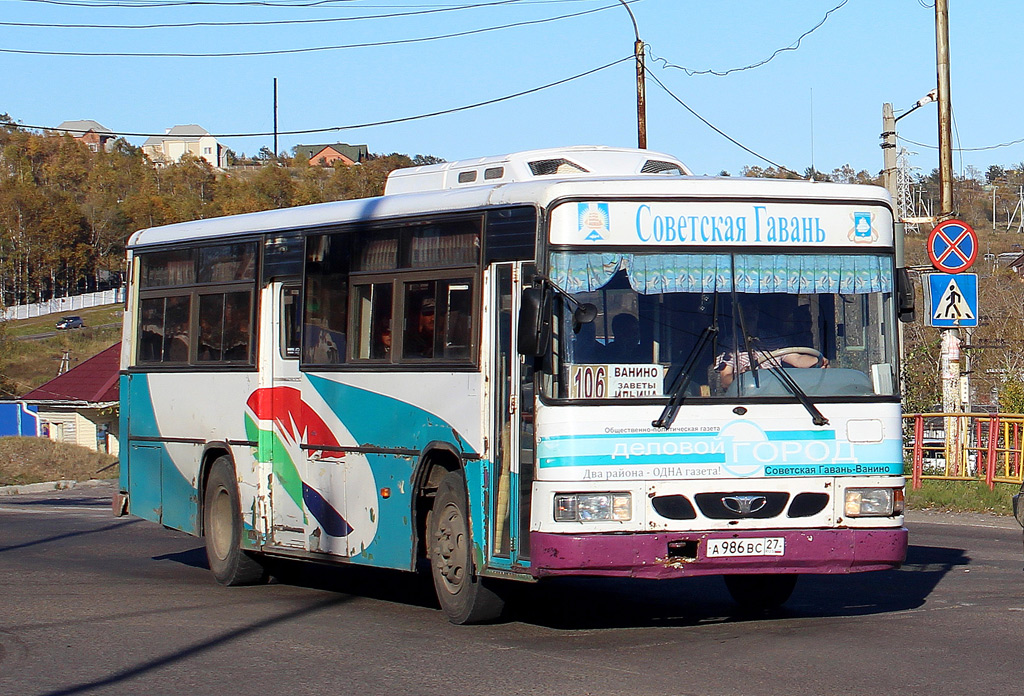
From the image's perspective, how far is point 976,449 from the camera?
20672 mm

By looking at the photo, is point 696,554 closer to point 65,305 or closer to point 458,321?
point 458,321

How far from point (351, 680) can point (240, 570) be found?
5101mm

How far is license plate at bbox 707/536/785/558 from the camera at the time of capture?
8.75 meters

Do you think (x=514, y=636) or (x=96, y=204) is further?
(x=96, y=204)

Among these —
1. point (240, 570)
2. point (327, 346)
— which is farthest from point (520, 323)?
point (240, 570)

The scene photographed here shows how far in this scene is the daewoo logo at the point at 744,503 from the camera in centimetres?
A: 884

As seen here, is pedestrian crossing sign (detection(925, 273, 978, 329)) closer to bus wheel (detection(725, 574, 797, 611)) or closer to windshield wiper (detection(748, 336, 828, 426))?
bus wheel (detection(725, 574, 797, 611))

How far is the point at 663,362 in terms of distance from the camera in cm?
881

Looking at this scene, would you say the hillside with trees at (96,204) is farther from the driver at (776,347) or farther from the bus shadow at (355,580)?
the driver at (776,347)

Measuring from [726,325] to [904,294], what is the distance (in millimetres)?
1346

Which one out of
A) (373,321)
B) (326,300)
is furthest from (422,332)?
(326,300)

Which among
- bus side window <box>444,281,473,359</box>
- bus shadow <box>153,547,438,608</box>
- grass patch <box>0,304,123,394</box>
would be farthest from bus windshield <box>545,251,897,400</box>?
grass patch <box>0,304,123,394</box>

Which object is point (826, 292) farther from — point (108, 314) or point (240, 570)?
point (108, 314)

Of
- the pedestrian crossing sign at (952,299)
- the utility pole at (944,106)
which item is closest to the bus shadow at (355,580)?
the pedestrian crossing sign at (952,299)
